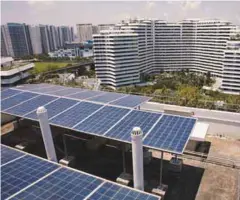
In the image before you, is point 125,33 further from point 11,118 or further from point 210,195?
point 210,195

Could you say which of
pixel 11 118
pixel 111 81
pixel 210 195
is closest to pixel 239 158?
pixel 210 195

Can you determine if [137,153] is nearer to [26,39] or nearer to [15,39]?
[15,39]

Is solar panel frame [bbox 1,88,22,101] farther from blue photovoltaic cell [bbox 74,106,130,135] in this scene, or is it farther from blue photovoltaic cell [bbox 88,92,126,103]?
blue photovoltaic cell [bbox 74,106,130,135]

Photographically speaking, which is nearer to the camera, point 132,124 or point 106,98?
point 132,124

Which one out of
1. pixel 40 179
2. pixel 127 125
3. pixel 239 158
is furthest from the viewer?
pixel 239 158

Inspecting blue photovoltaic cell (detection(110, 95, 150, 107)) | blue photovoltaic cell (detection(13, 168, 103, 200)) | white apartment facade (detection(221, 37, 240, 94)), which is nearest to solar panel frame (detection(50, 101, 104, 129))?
blue photovoltaic cell (detection(110, 95, 150, 107))

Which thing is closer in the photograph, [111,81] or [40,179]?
[40,179]

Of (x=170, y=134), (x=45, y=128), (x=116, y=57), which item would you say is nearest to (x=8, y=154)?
(x=45, y=128)

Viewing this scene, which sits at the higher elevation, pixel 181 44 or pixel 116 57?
pixel 181 44
